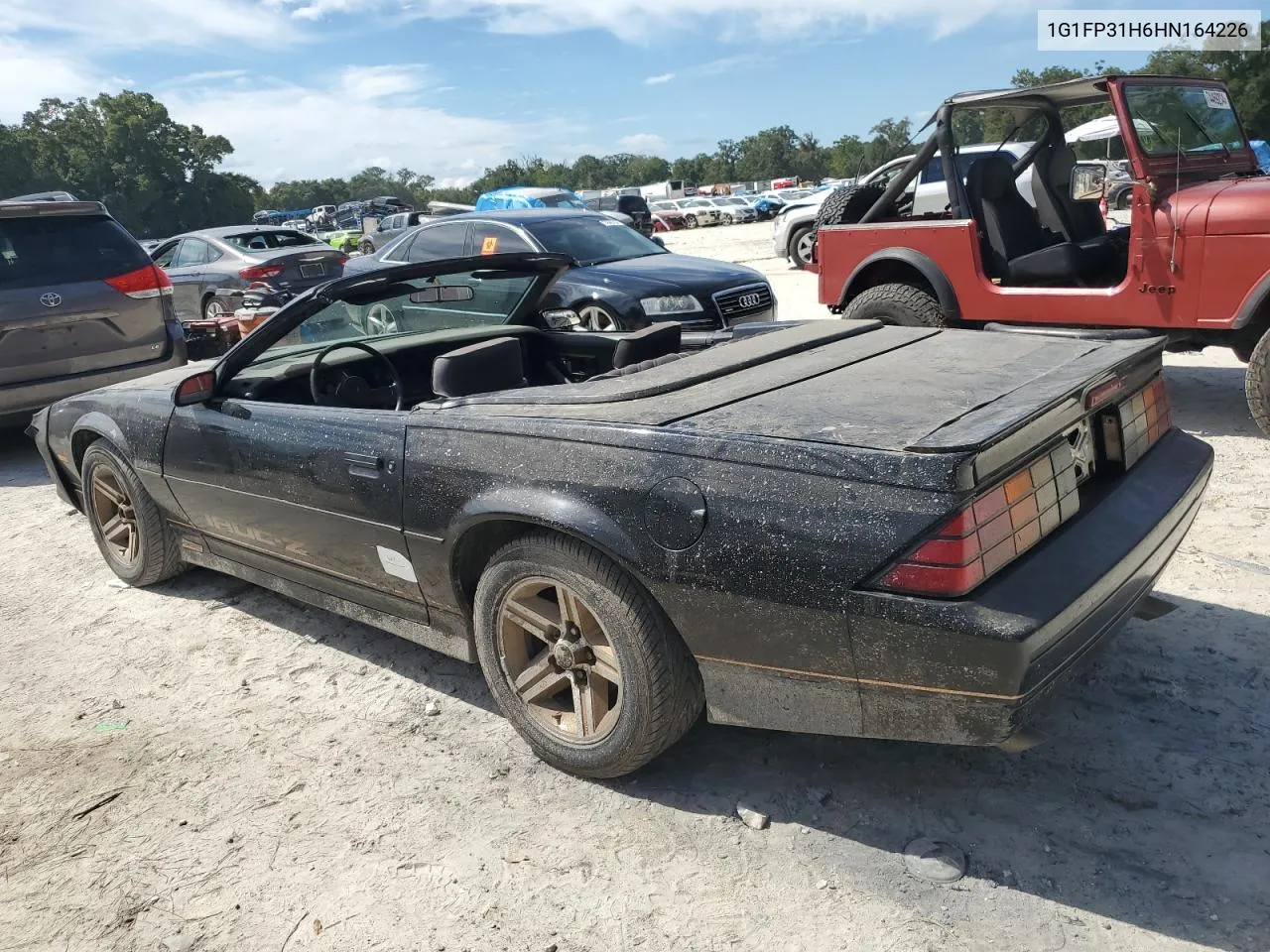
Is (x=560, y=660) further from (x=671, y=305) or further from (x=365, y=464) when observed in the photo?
(x=671, y=305)

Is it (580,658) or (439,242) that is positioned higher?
(439,242)

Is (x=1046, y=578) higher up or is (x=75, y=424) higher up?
(x=75, y=424)

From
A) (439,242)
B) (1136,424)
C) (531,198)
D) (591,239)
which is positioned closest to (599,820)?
(1136,424)

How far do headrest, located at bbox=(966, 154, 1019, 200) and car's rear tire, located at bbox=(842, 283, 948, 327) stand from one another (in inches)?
28.0

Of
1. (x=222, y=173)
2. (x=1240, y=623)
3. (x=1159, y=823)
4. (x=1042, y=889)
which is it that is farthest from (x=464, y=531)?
(x=222, y=173)

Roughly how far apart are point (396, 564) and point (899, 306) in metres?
4.49

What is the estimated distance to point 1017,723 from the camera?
6.53ft

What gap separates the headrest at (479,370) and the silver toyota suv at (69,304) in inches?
194

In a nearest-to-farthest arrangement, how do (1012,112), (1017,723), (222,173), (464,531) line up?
(1017,723) < (464,531) < (1012,112) < (222,173)

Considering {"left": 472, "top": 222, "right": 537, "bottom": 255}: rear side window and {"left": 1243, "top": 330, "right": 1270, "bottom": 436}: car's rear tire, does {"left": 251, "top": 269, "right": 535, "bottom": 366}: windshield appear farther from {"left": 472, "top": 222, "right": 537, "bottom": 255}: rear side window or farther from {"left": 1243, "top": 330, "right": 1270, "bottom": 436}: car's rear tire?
{"left": 472, "top": 222, "right": 537, "bottom": 255}: rear side window

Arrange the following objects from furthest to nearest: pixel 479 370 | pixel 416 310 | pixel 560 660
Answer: pixel 416 310 < pixel 479 370 < pixel 560 660

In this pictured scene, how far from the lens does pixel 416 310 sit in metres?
3.81

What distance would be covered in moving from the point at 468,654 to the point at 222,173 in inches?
2826

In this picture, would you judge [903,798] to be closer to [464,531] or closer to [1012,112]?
[464,531]
